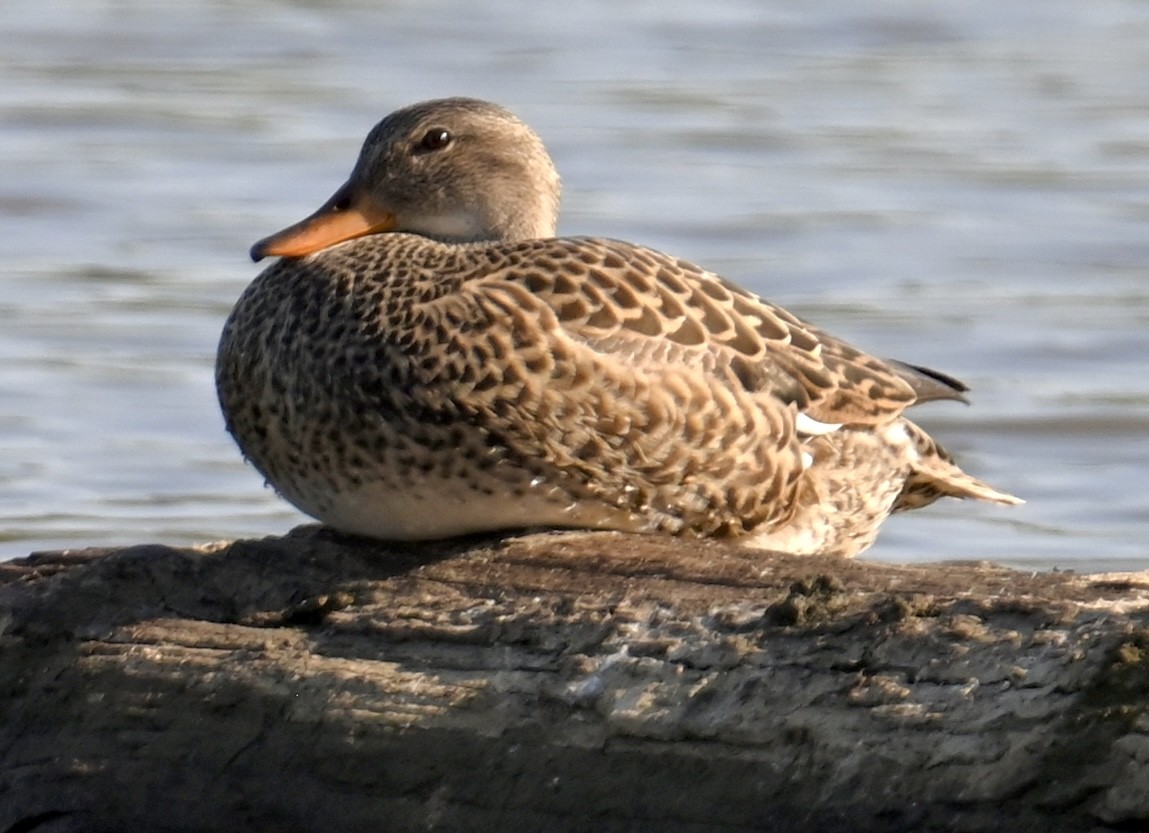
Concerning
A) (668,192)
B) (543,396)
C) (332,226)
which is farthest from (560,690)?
(668,192)

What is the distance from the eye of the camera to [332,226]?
571 centimetres

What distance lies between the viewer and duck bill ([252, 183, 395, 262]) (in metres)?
5.53

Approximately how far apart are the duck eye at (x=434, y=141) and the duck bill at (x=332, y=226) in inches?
7.0

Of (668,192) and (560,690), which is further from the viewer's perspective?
(668,192)

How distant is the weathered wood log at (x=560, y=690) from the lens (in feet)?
13.4

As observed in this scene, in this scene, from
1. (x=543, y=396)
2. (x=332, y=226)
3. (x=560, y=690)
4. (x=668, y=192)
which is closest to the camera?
(x=560, y=690)

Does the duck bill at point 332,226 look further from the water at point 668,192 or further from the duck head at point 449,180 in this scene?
the water at point 668,192

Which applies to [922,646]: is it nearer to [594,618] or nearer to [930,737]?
[930,737]

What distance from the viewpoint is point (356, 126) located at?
1356 centimetres

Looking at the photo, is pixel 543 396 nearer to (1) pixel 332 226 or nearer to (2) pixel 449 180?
(1) pixel 332 226

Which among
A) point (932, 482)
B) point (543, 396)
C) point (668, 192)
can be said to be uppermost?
point (543, 396)

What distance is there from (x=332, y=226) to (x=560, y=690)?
166 cm

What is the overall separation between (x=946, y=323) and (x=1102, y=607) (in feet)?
21.1

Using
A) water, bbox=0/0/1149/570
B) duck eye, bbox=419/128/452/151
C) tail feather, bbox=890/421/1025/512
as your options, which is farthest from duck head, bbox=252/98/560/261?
water, bbox=0/0/1149/570
